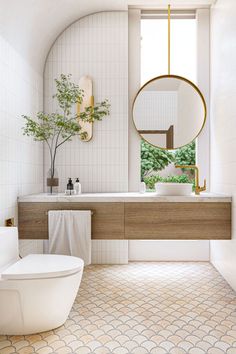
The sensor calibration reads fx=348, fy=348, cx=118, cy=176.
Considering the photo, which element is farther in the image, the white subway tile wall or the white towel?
the white subway tile wall

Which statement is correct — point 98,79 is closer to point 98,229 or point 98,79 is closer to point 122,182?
point 122,182

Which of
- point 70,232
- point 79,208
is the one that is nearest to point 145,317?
point 70,232

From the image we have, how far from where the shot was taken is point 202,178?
360 cm

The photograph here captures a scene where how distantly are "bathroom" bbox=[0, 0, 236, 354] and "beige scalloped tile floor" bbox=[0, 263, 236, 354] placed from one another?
11 millimetres

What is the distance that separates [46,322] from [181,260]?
1.95 metres

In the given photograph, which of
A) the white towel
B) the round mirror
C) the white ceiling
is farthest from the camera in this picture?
the round mirror

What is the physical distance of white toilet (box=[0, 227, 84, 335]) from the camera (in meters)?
1.88

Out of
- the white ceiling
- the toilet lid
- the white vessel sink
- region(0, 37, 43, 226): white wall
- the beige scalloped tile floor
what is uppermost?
the white ceiling

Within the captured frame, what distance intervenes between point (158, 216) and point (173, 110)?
1248mm

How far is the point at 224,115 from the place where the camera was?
3.04 m

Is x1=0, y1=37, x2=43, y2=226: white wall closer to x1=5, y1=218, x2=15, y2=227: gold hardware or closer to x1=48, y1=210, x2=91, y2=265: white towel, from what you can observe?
x1=5, y1=218, x2=15, y2=227: gold hardware

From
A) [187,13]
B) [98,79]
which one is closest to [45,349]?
[98,79]

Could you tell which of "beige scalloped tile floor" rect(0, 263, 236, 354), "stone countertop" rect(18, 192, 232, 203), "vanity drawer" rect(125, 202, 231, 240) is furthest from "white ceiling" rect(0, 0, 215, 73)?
"beige scalloped tile floor" rect(0, 263, 236, 354)

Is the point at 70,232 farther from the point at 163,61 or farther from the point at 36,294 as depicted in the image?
the point at 163,61
